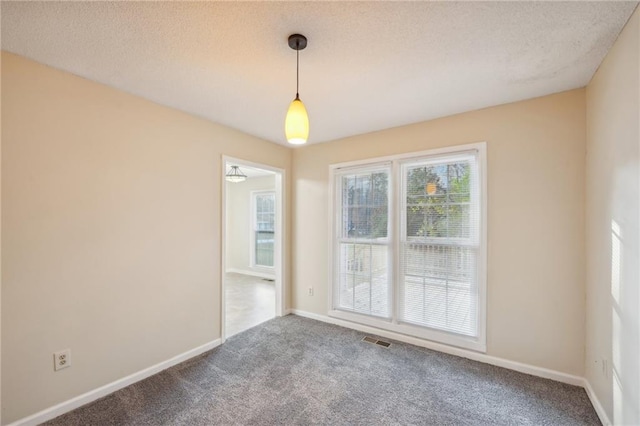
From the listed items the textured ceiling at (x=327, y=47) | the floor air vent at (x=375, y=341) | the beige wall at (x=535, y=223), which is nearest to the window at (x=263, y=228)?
the floor air vent at (x=375, y=341)

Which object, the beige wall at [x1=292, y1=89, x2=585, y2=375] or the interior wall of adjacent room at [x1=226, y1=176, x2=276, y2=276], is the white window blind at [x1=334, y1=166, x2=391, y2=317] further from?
the interior wall of adjacent room at [x1=226, y1=176, x2=276, y2=276]

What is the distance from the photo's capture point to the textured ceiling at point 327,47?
1432 mm

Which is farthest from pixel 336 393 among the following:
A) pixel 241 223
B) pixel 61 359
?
pixel 241 223

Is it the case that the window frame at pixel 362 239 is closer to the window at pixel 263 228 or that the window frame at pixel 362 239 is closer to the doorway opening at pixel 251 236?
the doorway opening at pixel 251 236

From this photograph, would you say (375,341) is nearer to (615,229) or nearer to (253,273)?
(615,229)

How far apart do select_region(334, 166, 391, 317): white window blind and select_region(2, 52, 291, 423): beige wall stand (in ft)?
5.29

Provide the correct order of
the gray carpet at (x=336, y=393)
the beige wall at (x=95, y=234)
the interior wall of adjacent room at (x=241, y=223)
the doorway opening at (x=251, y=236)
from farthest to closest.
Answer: the interior wall of adjacent room at (x=241, y=223)
the doorway opening at (x=251, y=236)
the gray carpet at (x=336, y=393)
the beige wall at (x=95, y=234)

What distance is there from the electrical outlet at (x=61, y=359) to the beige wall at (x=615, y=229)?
138 inches

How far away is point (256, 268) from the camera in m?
6.73

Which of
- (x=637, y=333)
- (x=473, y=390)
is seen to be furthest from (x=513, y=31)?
(x=473, y=390)

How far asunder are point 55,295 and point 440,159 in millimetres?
3506

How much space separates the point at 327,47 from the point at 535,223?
2.30m

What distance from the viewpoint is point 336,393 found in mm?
2201

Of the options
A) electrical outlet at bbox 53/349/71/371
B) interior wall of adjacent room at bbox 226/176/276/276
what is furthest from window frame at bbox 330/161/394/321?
interior wall of adjacent room at bbox 226/176/276/276
